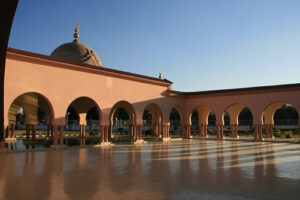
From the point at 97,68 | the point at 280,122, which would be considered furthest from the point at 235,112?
the point at 280,122

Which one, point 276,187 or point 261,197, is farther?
point 276,187

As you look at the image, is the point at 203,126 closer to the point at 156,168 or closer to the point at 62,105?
the point at 62,105

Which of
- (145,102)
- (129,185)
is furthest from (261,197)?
(145,102)

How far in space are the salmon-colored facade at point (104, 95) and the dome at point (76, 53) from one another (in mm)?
3891

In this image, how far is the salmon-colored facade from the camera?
47.3 ft

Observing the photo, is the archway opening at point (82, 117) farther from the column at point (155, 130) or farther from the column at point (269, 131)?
the column at point (269, 131)

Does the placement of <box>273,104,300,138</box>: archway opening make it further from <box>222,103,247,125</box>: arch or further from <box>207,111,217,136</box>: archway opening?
<box>207,111,217,136</box>: archway opening

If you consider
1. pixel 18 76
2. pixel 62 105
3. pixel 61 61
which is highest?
pixel 61 61

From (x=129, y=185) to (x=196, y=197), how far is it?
193cm

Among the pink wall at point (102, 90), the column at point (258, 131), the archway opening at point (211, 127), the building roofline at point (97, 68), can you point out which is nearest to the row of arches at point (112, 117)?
the column at point (258, 131)

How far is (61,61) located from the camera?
15.9 metres

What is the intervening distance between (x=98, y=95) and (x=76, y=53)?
8156 millimetres

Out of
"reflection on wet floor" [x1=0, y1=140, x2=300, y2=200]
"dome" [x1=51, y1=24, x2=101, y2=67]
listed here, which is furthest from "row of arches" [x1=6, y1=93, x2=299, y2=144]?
"reflection on wet floor" [x1=0, y1=140, x2=300, y2=200]

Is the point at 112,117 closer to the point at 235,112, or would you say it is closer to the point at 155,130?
the point at 155,130
